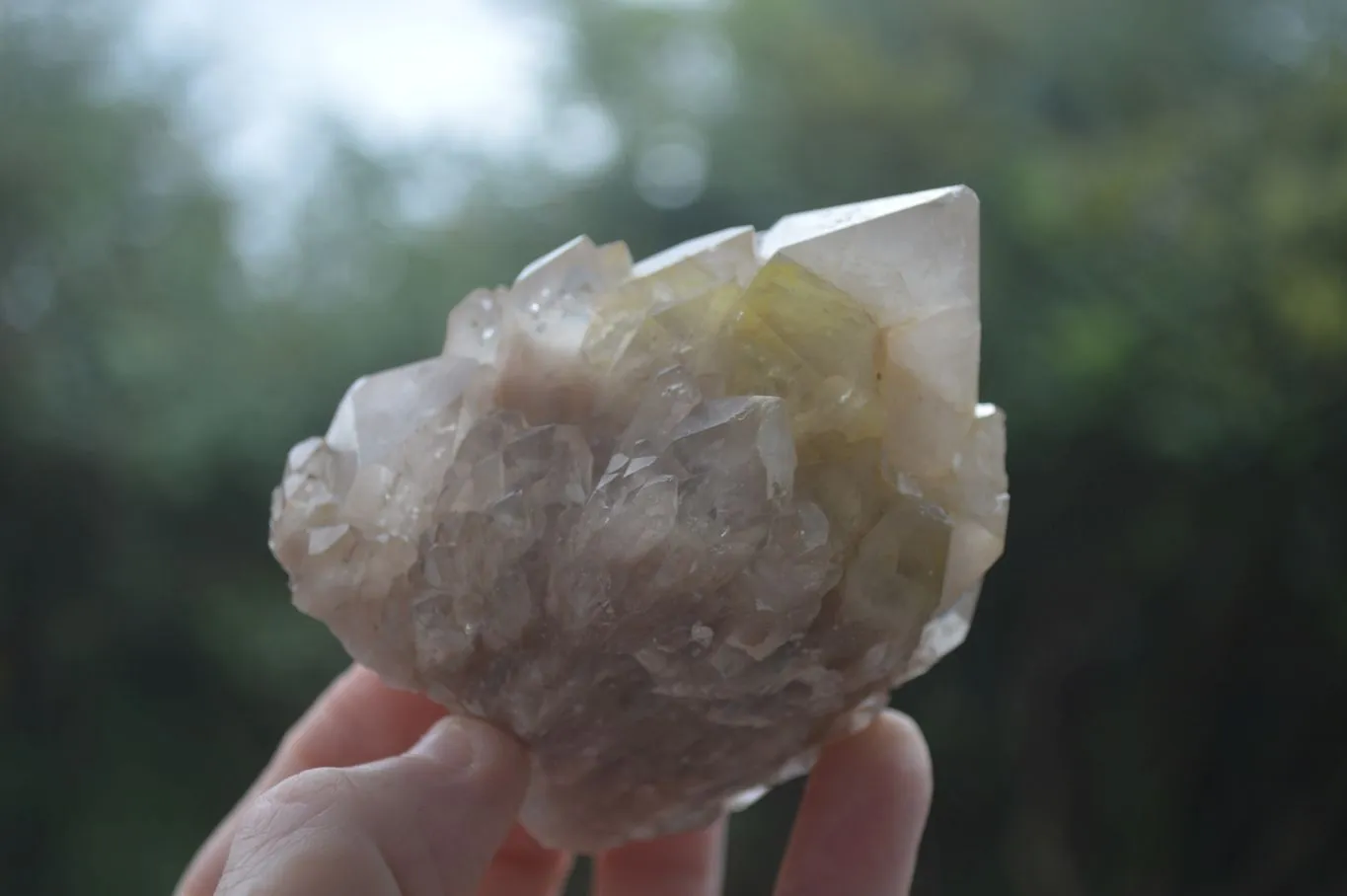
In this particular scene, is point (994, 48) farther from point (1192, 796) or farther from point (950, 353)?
point (950, 353)

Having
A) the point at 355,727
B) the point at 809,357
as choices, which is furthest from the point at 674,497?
the point at 355,727

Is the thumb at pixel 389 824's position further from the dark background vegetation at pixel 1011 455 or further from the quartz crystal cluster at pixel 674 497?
the dark background vegetation at pixel 1011 455

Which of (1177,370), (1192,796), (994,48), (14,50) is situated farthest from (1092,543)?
(14,50)

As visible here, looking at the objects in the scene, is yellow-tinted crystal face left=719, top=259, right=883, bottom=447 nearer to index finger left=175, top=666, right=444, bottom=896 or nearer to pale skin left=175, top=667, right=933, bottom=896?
pale skin left=175, top=667, right=933, bottom=896

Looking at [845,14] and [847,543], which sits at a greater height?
[845,14]

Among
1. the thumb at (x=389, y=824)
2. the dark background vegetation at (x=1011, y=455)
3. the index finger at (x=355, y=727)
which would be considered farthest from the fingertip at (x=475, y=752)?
the dark background vegetation at (x=1011, y=455)

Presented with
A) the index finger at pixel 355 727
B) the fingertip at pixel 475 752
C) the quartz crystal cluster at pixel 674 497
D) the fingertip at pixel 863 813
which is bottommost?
the fingertip at pixel 863 813
